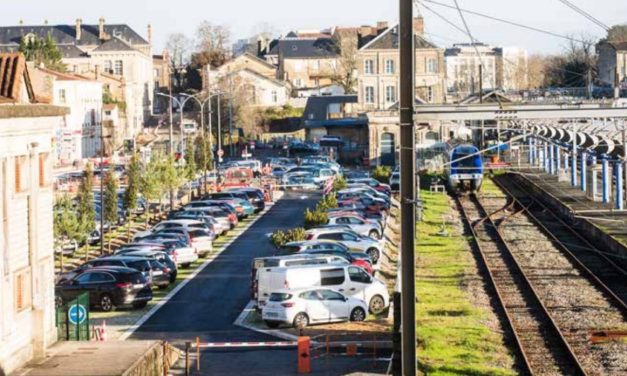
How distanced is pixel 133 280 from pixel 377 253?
11028 mm

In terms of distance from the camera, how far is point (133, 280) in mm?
34125

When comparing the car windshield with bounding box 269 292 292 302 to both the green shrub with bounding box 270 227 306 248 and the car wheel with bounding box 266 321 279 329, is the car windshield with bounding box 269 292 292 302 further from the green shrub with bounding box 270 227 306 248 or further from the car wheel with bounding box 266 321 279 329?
the green shrub with bounding box 270 227 306 248

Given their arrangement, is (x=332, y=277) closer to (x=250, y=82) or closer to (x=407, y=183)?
(x=407, y=183)

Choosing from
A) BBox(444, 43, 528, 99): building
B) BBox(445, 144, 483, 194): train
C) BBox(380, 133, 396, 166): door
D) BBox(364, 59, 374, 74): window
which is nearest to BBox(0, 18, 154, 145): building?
BBox(364, 59, 374, 74): window

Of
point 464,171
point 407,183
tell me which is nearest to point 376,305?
point 407,183

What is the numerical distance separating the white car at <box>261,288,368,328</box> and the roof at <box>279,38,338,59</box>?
442 ft

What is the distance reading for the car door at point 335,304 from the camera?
100 ft

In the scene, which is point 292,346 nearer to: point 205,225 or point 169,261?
point 169,261

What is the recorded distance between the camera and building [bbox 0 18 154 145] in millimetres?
127688

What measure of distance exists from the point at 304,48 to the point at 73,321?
466ft

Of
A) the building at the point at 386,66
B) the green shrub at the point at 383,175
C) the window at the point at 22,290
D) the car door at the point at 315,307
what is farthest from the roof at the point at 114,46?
the window at the point at 22,290

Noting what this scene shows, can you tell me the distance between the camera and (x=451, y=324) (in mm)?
29109

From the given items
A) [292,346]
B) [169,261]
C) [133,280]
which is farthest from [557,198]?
[292,346]

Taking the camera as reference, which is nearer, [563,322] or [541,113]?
[541,113]
